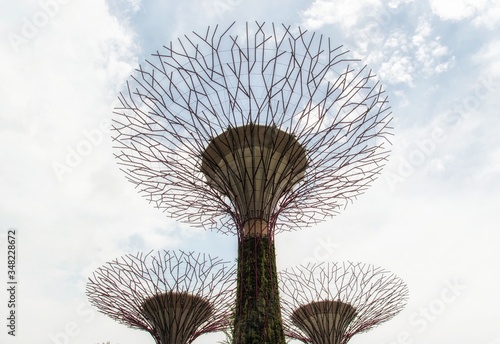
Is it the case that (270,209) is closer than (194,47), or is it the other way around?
(194,47)

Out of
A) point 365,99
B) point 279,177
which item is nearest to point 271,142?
point 279,177

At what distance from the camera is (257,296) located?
28.1 ft

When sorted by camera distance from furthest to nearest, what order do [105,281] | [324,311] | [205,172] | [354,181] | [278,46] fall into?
[324,311], [105,281], [354,181], [205,172], [278,46]

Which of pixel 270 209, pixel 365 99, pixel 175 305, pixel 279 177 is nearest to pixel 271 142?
pixel 279 177

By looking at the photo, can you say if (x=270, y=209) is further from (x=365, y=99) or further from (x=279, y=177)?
(x=365, y=99)

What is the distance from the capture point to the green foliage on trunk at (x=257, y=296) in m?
8.21

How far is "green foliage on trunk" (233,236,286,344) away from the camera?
26.9 feet

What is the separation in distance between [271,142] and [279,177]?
78 cm

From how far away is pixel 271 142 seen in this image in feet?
32.2


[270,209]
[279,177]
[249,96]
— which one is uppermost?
[249,96]

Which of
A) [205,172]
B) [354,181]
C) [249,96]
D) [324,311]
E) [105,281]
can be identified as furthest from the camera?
[324,311]

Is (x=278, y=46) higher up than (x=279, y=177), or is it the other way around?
(x=278, y=46)

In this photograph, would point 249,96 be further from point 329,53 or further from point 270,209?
point 270,209

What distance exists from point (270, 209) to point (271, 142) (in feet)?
4.74
